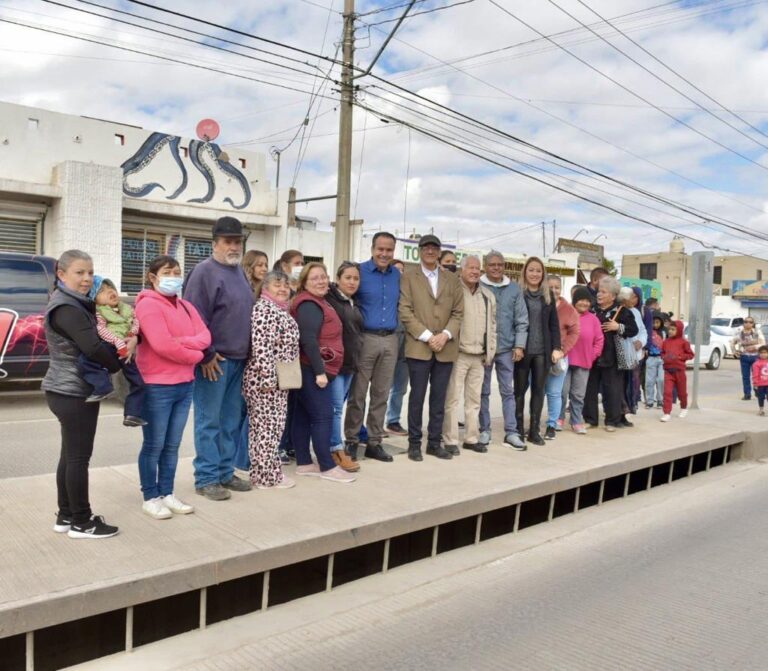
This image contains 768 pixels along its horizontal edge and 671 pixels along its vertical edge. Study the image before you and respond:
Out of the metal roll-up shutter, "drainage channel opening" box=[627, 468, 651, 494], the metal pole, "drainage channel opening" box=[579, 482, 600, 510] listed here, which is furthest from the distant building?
"drainage channel opening" box=[579, 482, 600, 510]

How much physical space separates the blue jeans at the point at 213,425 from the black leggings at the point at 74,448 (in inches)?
41.3

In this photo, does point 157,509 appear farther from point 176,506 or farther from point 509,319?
point 509,319

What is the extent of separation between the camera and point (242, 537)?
4.54m

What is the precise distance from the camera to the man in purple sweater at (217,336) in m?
5.42

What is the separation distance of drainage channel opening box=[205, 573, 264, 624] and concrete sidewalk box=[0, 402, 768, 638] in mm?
227

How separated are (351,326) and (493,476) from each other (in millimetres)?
1822

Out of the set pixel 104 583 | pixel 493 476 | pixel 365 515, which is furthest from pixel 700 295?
pixel 104 583

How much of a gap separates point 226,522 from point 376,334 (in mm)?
2539

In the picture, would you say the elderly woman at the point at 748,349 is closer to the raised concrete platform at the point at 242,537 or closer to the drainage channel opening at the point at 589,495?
the raised concrete platform at the point at 242,537

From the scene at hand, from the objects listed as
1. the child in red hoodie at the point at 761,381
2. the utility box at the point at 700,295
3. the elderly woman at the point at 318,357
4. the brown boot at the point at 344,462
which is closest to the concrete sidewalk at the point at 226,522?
the brown boot at the point at 344,462

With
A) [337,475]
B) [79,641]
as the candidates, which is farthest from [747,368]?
[79,641]

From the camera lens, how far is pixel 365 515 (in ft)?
16.8

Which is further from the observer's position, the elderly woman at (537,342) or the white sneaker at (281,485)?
the elderly woman at (537,342)

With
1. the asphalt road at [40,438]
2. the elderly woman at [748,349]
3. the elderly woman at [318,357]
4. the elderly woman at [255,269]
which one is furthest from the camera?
the elderly woman at [748,349]
